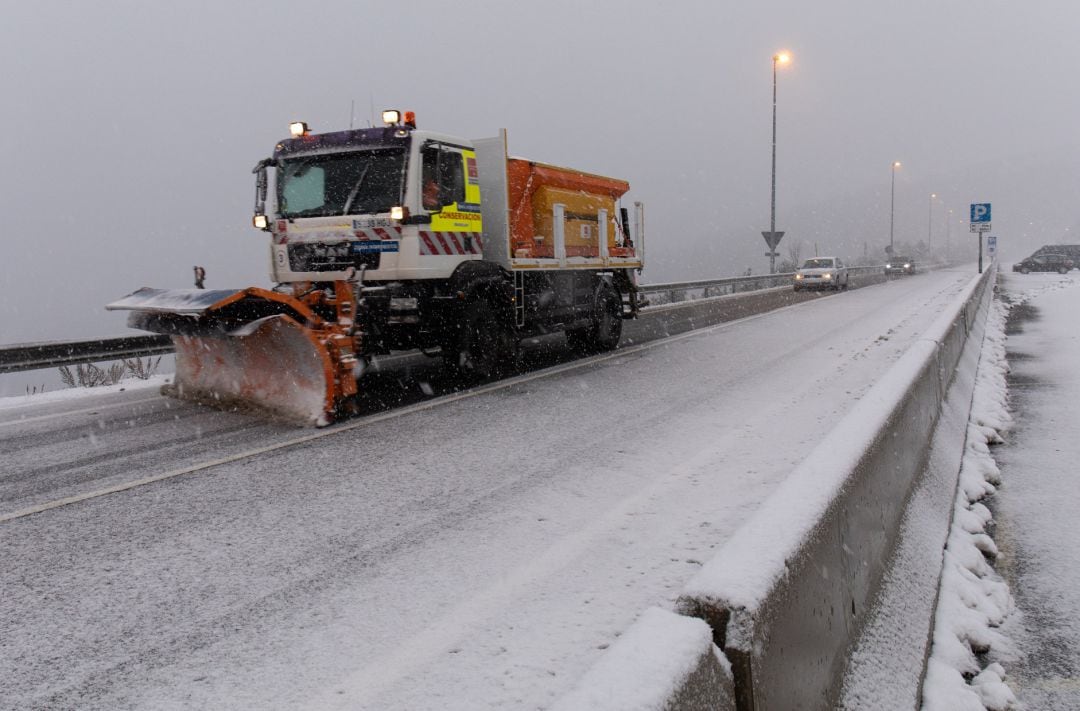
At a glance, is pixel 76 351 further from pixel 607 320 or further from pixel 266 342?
pixel 607 320

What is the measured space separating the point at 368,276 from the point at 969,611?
692cm

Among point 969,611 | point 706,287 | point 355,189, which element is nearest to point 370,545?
point 969,611

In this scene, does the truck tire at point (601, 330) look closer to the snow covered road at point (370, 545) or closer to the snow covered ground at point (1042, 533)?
the snow covered road at point (370, 545)

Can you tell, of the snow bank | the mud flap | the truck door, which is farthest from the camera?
the truck door

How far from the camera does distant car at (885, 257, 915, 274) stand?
5172cm

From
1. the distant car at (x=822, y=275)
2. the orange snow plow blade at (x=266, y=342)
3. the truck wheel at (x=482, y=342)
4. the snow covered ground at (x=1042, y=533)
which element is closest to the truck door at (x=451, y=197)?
the truck wheel at (x=482, y=342)

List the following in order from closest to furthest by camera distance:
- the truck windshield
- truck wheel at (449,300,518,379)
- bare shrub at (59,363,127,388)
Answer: the truck windshield < truck wheel at (449,300,518,379) < bare shrub at (59,363,127,388)

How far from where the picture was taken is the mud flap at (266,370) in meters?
7.39

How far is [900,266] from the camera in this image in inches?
2056

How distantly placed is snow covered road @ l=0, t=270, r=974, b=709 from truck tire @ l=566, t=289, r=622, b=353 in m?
4.86

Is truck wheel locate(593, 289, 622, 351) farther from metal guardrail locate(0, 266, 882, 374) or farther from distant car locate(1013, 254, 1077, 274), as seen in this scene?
distant car locate(1013, 254, 1077, 274)

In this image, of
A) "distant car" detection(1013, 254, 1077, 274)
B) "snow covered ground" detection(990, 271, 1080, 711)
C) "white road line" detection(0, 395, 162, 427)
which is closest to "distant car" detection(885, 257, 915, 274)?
"distant car" detection(1013, 254, 1077, 274)

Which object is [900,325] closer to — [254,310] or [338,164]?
[338,164]

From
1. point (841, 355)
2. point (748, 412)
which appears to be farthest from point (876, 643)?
point (841, 355)
